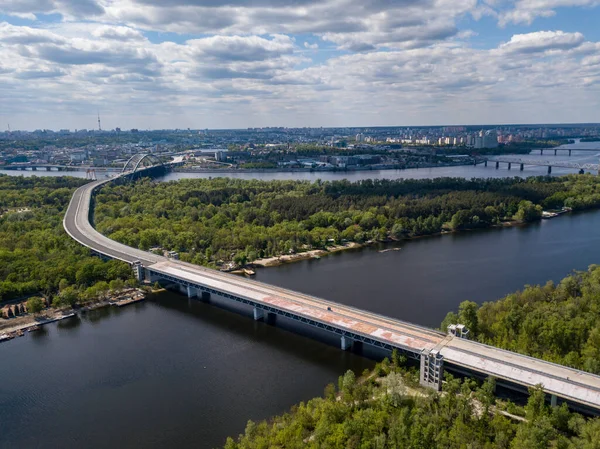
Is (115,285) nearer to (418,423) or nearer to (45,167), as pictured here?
(418,423)

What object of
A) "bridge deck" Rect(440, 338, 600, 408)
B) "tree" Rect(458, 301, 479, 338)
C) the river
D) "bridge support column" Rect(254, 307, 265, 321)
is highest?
the river

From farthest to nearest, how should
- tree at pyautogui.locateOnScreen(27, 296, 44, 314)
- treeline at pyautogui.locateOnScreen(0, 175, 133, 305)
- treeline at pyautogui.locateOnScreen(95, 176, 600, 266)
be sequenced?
1. treeline at pyautogui.locateOnScreen(95, 176, 600, 266)
2. treeline at pyautogui.locateOnScreen(0, 175, 133, 305)
3. tree at pyautogui.locateOnScreen(27, 296, 44, 314)

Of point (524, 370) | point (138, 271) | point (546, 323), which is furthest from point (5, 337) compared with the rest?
point (546, 323)

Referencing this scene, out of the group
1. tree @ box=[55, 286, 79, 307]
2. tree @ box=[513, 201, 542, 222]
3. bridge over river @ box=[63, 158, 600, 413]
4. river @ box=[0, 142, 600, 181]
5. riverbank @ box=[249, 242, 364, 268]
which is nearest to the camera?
bridge over river @ box=[63, 158, 600, 413]

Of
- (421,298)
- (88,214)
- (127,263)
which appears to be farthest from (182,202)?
(421,298)

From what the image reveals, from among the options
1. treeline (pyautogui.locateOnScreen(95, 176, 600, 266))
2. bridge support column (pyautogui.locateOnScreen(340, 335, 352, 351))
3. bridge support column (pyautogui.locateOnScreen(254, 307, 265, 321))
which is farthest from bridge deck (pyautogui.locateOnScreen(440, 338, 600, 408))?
treeline (pyautogui.locateOnScreen(95, 176, 600, 266))

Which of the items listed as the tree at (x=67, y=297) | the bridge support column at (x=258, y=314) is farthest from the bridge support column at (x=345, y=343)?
the tree at (x=67, y=297)

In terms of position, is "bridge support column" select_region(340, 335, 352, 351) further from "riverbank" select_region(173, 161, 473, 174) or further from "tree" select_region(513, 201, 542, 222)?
"riverbank" select_region(173, 161, 473, 174)
